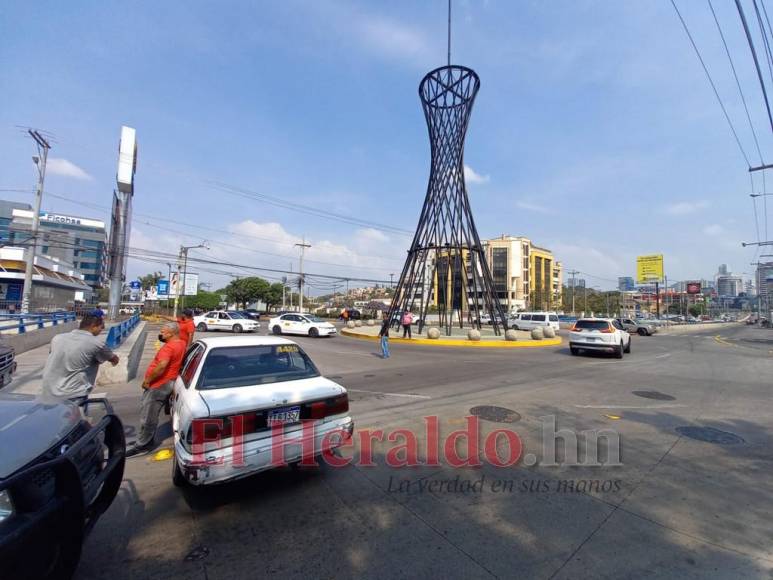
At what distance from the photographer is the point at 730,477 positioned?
4105mm

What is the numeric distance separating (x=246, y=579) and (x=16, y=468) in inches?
59.3

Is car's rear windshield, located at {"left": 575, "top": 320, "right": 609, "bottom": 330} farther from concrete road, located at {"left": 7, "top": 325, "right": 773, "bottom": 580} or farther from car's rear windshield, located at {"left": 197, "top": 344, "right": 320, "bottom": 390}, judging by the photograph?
car's rear windshield, located at {"left": 197, "top": 344, "right": 320, "bottom": 390}

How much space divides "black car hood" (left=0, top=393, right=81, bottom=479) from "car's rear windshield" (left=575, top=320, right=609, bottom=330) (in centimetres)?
1602

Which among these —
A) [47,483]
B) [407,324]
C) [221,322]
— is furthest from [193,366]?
[221,322]

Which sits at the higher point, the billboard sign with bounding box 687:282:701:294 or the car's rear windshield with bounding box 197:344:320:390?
the billboard sign with bounding box 687:282:701:294

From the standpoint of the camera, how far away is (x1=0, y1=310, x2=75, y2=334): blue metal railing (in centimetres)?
1272

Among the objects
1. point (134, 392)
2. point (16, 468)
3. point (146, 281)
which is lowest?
point (134, 392)

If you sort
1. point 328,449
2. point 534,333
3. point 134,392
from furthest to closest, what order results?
point 534,333 → point 134,392 → point 328,449

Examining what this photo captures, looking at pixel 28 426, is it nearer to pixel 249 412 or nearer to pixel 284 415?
pixel 249 412

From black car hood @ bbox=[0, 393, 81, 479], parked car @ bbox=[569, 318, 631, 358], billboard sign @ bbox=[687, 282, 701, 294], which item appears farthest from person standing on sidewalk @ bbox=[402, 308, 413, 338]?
billboard sign @ bbox=[687, 282, 701, 294]

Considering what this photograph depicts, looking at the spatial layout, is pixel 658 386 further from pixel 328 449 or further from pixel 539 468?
pixel 328 449

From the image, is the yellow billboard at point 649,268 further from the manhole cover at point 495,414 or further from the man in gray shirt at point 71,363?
the man in gray shirt at point 71,363

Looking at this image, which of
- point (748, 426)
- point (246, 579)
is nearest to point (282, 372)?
point (246, 579)

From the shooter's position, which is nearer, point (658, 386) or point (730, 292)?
point (658, 386)
